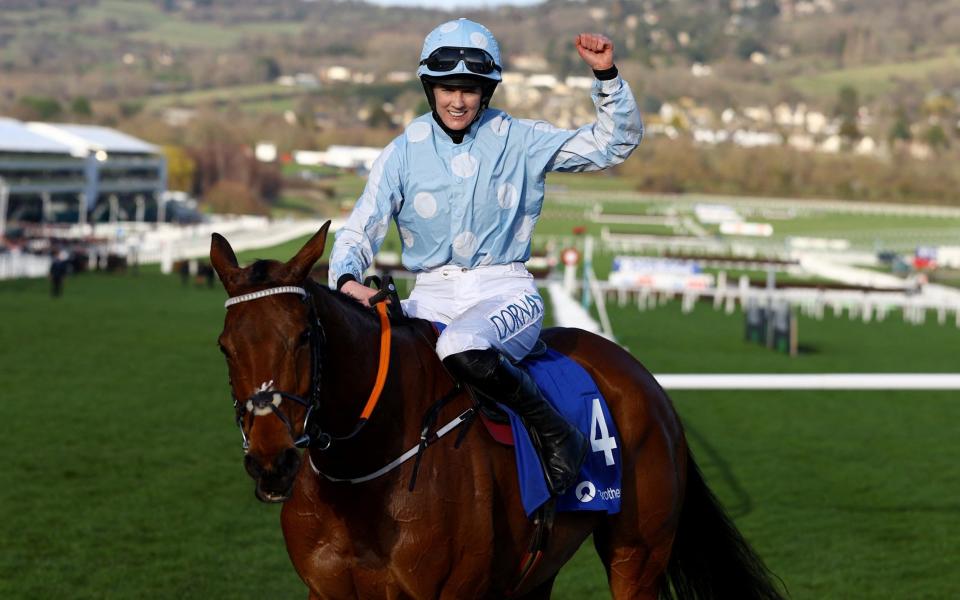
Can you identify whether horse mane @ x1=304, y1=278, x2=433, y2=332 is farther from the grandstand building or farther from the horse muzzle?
the grandstand building

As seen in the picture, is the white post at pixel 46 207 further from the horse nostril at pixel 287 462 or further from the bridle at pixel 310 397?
the horse nostril at pixel 287 462

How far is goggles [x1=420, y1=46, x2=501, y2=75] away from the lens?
392 cm

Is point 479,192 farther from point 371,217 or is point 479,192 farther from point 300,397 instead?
point 300,397

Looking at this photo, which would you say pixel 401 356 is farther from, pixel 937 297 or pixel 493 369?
pixel 937 297

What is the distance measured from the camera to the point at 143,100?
174000 mm

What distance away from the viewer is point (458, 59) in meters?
3.93

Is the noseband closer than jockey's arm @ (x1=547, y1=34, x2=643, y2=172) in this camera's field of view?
Yes

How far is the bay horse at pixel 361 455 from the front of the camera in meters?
3.11

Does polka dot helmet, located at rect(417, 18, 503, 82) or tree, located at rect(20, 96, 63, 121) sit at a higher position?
tree, located at rect(20, 96, 63, 121)

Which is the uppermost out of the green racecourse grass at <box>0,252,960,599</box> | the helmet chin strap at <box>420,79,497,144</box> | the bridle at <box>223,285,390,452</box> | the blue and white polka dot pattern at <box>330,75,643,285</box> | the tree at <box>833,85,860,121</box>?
the tree at <box>833,85,860,121</box>

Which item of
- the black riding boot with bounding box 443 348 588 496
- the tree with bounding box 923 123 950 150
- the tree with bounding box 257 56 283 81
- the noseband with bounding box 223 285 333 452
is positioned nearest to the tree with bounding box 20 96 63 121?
the tree with bounding box 257 56 283 81

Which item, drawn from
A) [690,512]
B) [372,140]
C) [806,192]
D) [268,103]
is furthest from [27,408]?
[268,103]

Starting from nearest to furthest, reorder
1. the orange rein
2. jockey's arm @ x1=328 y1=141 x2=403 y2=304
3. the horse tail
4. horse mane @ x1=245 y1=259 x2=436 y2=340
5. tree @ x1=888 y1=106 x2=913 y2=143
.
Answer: horse mane @ x1=245 y1=259 x2=436 y2=340, the orange rein, jockey's arm @ x1=328 y1=141 x2=403 y2=304, the horse tail, tree @ x1=888 y1=106 x2=913 y2=143

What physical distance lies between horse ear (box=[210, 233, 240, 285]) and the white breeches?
769 millimetres
